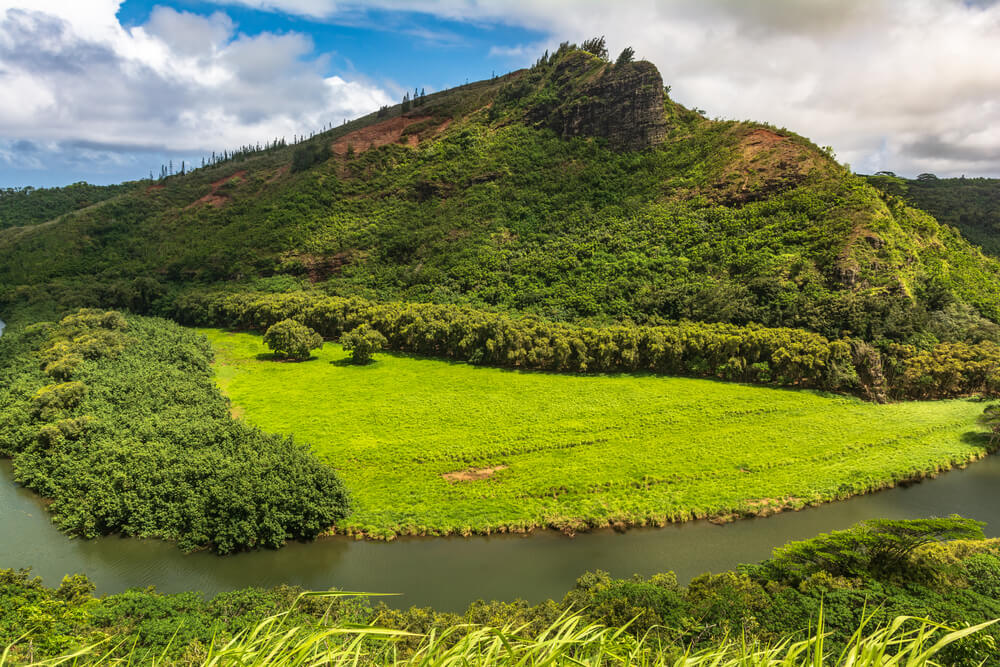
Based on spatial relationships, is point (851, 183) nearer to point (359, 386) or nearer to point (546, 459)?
point (546, 459)

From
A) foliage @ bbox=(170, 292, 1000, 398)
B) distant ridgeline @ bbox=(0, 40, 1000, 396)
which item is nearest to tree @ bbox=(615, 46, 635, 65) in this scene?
distant ridgeline @ bbox=(0, 40, 1000, 396)

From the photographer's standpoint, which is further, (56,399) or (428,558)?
(56,399)

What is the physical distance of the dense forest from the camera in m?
12.1

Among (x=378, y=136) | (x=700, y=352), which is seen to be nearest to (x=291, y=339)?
(x=700, y=352)

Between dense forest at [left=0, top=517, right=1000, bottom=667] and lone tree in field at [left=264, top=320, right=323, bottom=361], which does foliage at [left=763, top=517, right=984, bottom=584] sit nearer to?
dense forest at [left=0, top=517, right=1000, bottom=667]

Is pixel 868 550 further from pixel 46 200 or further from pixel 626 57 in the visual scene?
pixel 46 200

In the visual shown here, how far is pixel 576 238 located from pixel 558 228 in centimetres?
400

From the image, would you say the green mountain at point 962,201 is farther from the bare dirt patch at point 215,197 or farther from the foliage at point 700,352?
the bare dirt patch at point 215,197

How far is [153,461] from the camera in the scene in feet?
72.6

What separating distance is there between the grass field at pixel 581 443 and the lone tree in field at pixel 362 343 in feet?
10.9

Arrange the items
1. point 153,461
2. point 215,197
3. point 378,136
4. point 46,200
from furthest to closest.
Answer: point 46,200 → point 378,136 → point 215,197 → point 153,461

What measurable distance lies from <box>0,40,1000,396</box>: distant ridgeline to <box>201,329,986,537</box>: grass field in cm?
470

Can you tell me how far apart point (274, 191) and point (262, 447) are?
265 feet

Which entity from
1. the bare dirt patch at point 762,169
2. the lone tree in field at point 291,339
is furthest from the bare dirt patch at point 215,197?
the bare dirt patch at point 762,169
